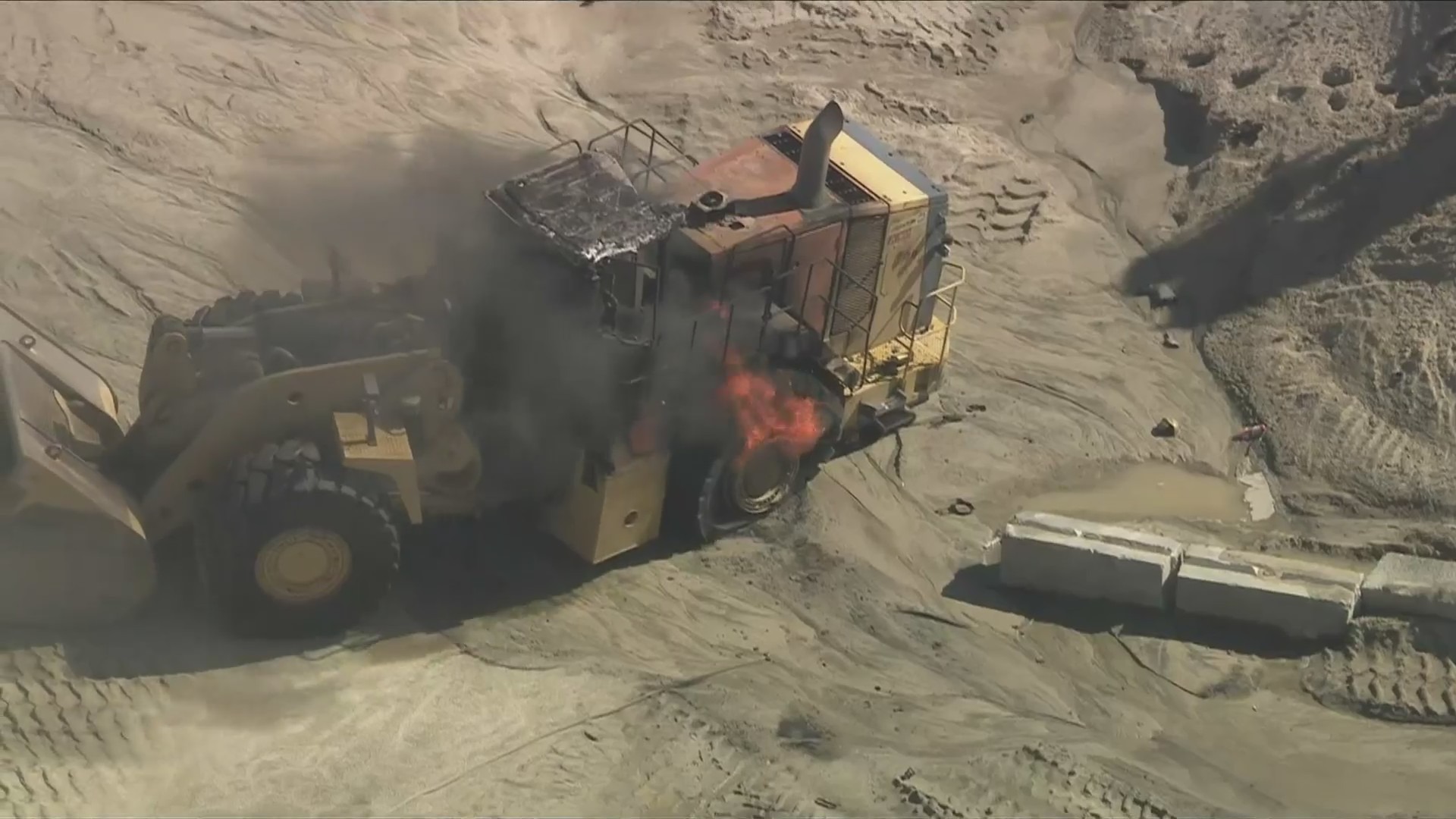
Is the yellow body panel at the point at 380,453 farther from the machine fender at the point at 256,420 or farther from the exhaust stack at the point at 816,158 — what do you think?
the exhaust stack at the point at 816,158

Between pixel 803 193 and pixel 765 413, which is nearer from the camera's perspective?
pixel 765 413

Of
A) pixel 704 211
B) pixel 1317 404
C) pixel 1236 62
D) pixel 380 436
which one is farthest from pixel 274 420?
pixel 1236 62

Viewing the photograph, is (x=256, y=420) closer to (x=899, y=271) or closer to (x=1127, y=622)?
(x=899, y=271)

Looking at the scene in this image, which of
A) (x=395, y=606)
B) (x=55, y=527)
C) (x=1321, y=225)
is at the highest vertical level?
(x=1321, y=225)

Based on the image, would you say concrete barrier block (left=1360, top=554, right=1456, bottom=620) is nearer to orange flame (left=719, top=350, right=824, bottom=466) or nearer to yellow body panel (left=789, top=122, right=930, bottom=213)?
orange flame (left=719, top=350, right=824, bottom=466)

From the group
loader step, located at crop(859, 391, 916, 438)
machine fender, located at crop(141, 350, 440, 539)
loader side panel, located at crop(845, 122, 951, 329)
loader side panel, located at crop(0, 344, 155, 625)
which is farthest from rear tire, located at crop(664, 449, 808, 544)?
loader side panel, located at crop(0, 344, 155, 625)

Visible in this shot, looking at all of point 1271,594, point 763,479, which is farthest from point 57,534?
point 1271,594

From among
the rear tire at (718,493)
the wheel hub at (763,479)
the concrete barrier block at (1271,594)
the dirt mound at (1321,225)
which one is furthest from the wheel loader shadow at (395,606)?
the dirt mound at (1321,225)

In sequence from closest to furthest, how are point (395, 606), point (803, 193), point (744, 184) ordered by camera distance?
point (395, 606) < point (803, 193) < point (744, 184)
